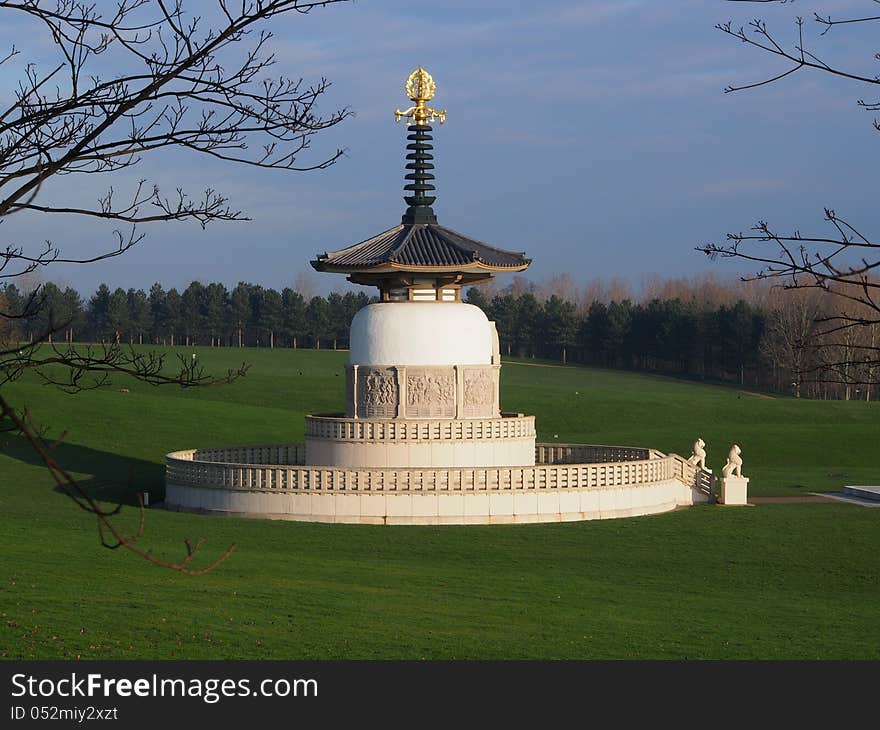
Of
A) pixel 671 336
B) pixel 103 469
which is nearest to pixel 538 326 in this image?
pixel 671 336

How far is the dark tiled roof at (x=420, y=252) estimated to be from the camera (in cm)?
3694

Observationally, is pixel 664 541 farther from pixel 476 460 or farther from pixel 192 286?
pixel 192 286

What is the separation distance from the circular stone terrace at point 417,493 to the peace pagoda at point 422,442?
35 mm

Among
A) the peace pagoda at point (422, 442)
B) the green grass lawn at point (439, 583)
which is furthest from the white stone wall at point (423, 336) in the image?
the green grass lawn at point (439, 583)

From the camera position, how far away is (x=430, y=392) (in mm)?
36719

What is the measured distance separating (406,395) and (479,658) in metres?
19.8

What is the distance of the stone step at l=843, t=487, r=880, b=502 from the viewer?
3753 cm

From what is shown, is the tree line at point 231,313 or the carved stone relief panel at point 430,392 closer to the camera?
the carved stone relief panel at point 430,392

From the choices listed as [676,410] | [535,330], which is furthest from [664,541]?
[535,330]

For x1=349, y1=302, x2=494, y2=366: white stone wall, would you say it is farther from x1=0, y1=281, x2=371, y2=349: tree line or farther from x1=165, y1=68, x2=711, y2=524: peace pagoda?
x1=0, y1=281, x2=371, y2=349: tree line

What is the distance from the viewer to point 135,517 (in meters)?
32.0

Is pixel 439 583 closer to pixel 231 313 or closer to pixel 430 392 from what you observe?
pixel 430 392

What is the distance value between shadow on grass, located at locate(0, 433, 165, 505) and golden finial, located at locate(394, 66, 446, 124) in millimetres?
13214

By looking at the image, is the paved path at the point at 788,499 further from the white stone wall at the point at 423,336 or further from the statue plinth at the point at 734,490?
the white stone wall at the point at 423,336
